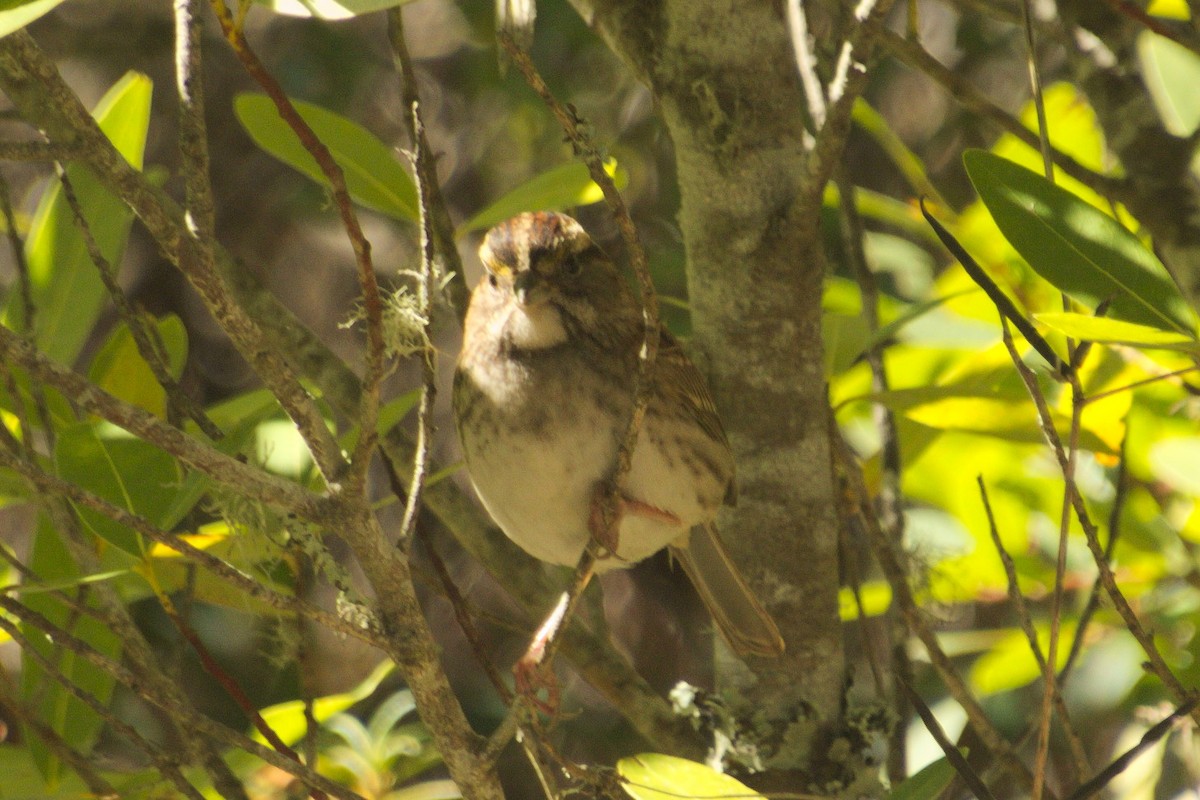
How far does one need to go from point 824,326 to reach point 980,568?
79cm

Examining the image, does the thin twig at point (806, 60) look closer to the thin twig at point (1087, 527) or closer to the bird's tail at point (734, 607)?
the bird's tail at point (734, 607)

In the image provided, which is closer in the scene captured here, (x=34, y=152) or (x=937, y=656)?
(x=34, y=152)

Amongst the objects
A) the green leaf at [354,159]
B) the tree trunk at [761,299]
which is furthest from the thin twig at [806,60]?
the green leaf at [354,159]

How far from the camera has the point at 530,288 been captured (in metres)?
2.13

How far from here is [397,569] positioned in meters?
1.53

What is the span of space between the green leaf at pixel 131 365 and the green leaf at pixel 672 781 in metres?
1.07

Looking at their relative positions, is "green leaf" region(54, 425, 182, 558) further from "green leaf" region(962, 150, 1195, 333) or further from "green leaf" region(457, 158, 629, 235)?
"green leaf" region(962, 150, 1195, 333)

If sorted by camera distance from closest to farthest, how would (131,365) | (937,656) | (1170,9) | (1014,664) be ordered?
(937,656) < (131,365) < (1014,664) < (1170,9)

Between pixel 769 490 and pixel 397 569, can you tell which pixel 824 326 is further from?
pixel 397 569

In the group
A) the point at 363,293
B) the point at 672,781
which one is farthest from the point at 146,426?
the point at 672,781

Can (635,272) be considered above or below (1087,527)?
above

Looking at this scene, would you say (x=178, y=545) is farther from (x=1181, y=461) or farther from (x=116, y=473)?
(x=1181, y=461)

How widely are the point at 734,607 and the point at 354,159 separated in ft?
3.15

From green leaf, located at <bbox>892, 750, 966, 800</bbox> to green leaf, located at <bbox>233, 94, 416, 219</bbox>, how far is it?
1170mm
